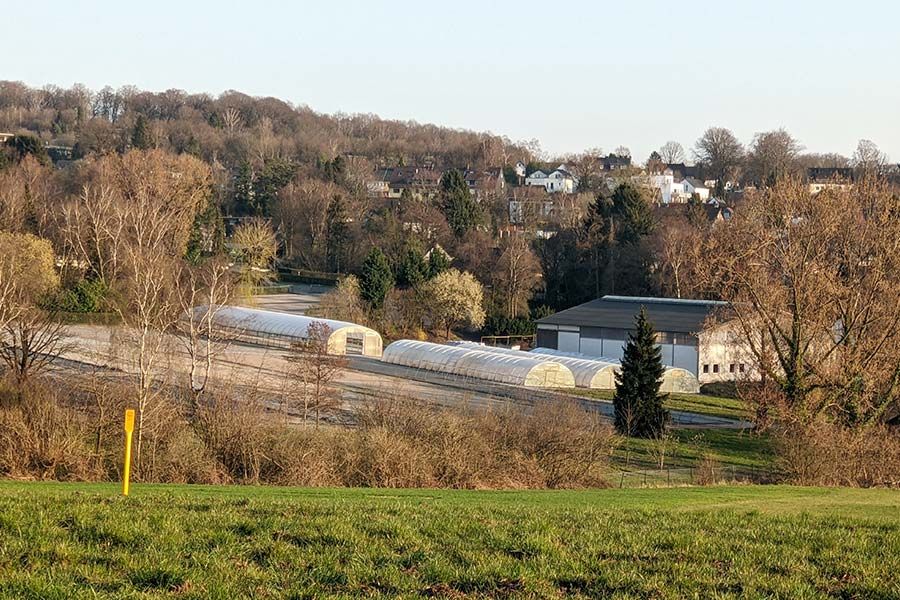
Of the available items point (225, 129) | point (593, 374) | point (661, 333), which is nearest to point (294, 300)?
point (661, 333)

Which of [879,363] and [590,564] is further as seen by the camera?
[879,363]

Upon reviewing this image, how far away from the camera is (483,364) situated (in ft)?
154

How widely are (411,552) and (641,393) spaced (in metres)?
29.0

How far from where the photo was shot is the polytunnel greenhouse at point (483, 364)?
45653mm

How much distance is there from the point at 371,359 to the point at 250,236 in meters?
24.5

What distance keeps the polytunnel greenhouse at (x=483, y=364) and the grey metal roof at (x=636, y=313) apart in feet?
27.1

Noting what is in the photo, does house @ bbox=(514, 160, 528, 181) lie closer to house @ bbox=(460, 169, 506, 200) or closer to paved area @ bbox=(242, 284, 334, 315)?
house @ bbox=(460, 169, 506, 200)

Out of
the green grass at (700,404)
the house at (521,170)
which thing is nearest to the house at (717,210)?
the house at (521,170)

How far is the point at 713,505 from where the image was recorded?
53.6 feet

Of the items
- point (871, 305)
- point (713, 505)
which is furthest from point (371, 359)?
point (713, 505)

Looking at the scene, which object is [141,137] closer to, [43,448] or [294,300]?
[294,300]

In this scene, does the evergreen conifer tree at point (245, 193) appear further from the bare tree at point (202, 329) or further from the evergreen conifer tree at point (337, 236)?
the bare tree at point (202, 329)

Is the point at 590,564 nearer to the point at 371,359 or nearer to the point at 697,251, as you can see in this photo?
the point at 697,251

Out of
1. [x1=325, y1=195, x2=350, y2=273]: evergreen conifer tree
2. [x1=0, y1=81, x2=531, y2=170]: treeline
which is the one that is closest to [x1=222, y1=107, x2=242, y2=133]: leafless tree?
[x1=0, y1=81, x2=531, y2=170]: treeline
